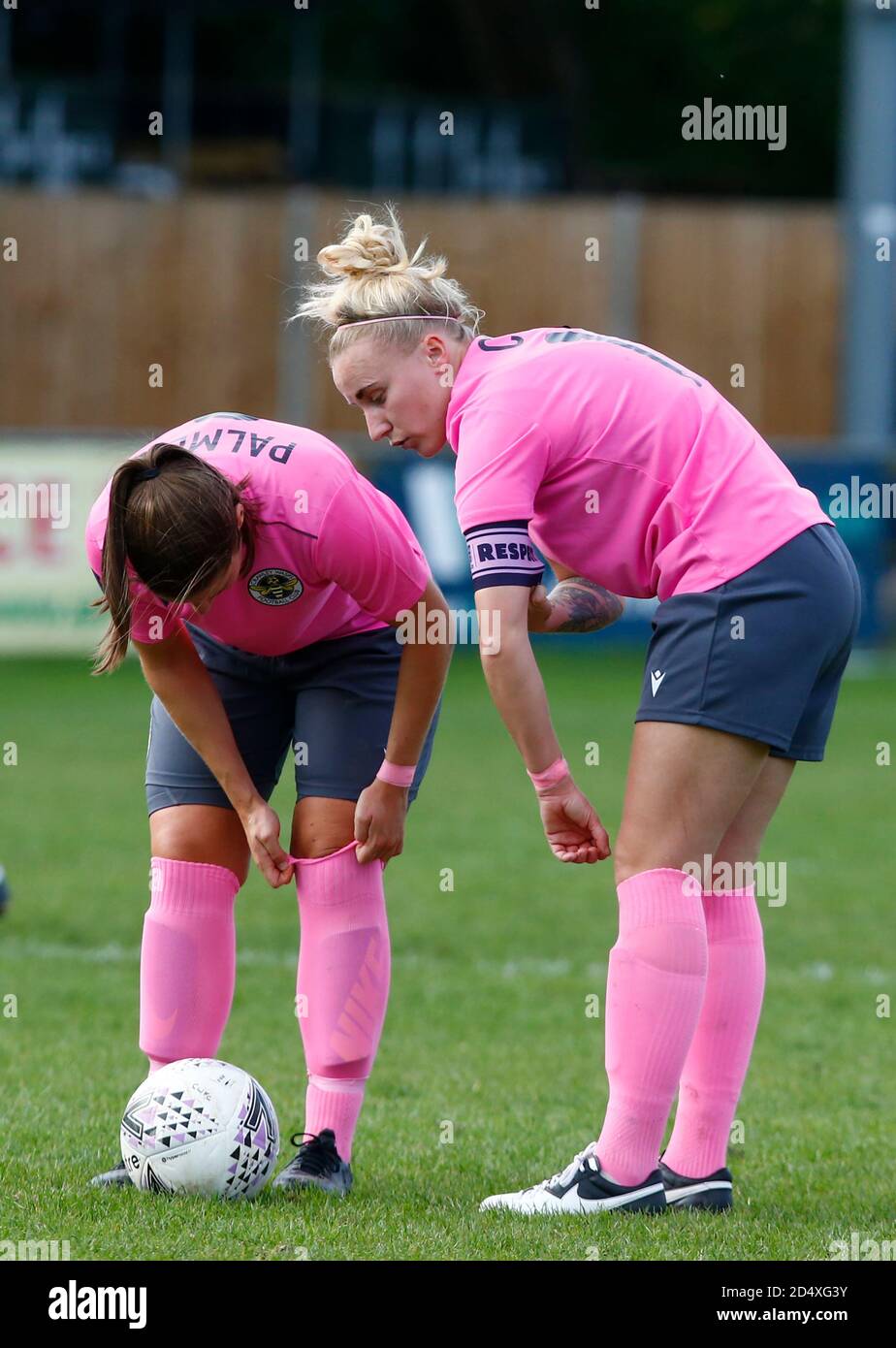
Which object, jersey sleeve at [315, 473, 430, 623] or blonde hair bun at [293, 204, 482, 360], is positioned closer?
blonde hair bun at [293, 204, 482, 360]

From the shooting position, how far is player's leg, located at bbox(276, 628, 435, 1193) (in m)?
3.83

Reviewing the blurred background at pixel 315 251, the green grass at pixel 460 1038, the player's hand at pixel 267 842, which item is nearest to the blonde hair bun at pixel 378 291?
the player's hand at pixel 267 842

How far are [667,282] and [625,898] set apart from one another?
1738cm

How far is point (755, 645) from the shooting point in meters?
3.41

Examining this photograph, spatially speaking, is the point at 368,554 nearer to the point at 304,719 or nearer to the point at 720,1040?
the point at 304,719

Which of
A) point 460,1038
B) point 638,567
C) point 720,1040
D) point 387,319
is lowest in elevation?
point 460,1038

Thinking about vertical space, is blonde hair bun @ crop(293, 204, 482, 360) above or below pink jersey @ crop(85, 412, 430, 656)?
above

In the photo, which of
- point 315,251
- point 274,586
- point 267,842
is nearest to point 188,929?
point 267,842

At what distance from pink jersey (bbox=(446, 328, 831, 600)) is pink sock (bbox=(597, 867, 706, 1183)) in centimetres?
59

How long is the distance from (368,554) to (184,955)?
95cm

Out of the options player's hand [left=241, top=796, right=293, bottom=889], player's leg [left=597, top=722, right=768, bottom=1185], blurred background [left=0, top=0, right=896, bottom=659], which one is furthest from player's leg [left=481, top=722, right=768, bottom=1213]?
blurred background [left=0, top=0, right=896, bottom=659]

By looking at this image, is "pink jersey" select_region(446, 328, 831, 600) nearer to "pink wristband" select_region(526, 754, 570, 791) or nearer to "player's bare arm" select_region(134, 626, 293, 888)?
"pink wristband" select_region(526, 754, 570, 791)

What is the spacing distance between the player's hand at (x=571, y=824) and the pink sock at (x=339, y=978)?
19.0 inches

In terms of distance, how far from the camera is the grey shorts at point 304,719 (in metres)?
3.86
